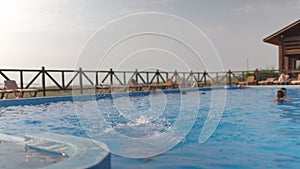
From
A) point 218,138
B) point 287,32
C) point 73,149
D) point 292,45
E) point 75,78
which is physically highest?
point 287,32

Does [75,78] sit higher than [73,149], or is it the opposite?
[75,78]

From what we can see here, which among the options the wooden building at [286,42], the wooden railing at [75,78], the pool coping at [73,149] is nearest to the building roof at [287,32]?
the wooden building at [286,42]

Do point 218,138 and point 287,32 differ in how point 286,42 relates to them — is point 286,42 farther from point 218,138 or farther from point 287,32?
point 218,138

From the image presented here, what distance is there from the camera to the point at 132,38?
404cm

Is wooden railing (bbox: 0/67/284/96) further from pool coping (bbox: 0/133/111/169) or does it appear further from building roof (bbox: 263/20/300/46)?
building roof (bbox: 263/20/300/46)

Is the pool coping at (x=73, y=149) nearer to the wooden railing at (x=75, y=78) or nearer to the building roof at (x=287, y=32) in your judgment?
the wooden railing at (x=75, y=78)

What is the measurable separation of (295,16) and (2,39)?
1529cm

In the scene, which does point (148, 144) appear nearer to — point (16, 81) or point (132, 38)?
point (132, 38)

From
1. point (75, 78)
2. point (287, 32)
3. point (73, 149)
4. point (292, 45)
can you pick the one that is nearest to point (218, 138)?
point (73, 149)

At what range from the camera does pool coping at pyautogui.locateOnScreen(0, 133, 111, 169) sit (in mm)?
1864

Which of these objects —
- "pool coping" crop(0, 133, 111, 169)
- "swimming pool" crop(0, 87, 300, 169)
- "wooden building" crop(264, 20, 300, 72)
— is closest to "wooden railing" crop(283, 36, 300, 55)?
"wooden building" crop(264, 20, 300, 72)

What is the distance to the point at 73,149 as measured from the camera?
2.29 meters

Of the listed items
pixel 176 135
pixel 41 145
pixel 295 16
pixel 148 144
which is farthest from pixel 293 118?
pixel 295 16

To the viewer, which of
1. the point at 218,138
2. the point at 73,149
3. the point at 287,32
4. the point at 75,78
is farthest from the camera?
the point at 287,32
